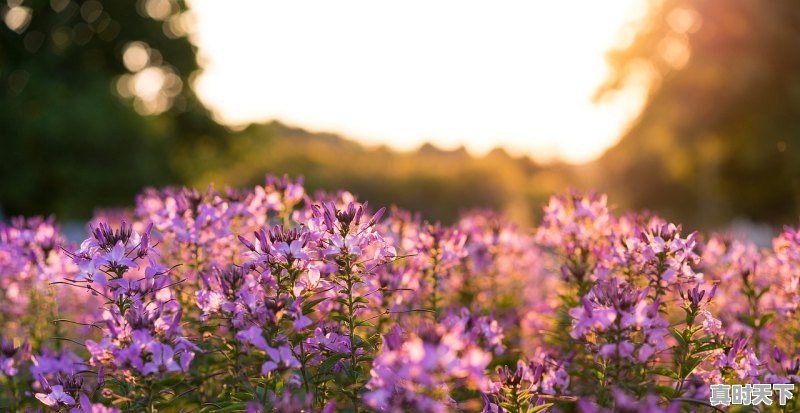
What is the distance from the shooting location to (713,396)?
3406mm

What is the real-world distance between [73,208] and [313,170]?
13057 mm

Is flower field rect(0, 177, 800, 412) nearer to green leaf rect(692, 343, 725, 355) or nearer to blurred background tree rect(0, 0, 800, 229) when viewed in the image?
green leaf rect(692, 343, 725, 355)

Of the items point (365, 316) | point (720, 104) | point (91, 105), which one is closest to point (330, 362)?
point (365, 316)

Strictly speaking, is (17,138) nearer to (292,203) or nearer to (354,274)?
(292,203)

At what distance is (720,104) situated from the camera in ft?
78.8

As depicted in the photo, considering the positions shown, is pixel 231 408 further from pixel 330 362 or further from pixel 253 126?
pixel 253 126

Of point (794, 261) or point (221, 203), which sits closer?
point (221, 203)

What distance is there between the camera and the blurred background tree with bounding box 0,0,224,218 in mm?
25531

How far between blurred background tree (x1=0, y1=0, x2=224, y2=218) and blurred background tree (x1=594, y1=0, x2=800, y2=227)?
16.7 m

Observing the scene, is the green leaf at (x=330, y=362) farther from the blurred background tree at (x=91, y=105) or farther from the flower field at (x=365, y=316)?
the blurred background tree at (x=91, y=105)

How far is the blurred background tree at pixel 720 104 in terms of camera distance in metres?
22.4

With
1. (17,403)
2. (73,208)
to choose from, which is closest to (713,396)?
(17,403)

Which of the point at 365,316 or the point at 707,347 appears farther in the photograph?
the point at 365,316

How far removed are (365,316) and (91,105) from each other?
938 inches
